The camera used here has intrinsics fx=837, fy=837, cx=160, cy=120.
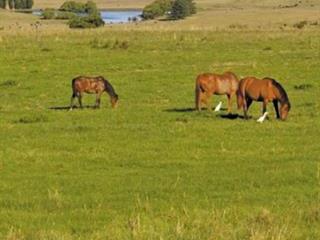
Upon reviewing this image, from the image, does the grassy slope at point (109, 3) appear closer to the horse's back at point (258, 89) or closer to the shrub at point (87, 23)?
the shrub at point (87, 23)

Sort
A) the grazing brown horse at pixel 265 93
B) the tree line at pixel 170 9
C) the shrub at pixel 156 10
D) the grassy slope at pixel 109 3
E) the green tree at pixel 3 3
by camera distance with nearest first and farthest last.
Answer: the grazing brown horse at pixel 265 93
the tree line at pixel 170 9
the shrub at pixel 156 10
the green tree at pixel 3 3
the grassy slope at pixel 109 3

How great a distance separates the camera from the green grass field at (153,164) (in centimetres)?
1041

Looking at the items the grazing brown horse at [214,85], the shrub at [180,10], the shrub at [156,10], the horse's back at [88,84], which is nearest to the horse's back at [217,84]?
the grazing brown horse at [214,85]

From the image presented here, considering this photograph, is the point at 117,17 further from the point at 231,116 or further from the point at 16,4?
Result: the point at 231,116

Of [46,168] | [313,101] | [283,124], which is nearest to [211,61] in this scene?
[313,101]

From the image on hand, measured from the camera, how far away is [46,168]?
14.5 m

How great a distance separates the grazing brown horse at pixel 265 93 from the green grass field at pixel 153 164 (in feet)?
1.37

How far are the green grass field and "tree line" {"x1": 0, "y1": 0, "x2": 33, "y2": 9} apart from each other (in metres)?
104

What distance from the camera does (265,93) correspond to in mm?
19797

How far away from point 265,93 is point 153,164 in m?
5.83

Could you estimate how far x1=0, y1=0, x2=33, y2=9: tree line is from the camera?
133375 millimetres

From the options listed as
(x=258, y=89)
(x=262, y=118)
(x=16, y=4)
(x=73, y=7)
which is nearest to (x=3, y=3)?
(x=16, y=4)

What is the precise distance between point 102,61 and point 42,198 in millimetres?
26315

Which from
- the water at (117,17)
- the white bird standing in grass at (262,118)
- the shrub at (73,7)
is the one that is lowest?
the water at (117,17)
